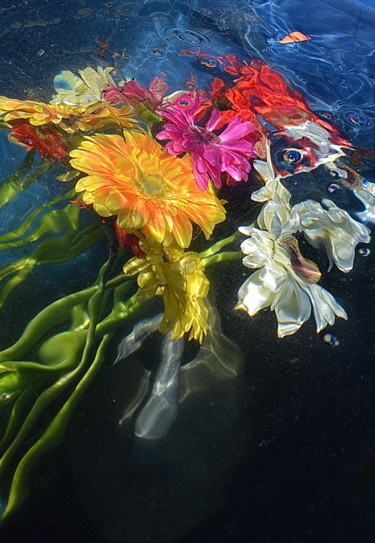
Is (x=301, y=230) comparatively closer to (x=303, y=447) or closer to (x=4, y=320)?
(x=303, y=447)

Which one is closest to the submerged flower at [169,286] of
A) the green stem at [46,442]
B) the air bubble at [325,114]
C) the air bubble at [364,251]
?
the green stem at [46,442]

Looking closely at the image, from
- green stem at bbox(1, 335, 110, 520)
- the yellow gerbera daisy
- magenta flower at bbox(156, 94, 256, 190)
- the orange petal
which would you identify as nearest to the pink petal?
magenta flower at bbox(156, 94, 256, 190)

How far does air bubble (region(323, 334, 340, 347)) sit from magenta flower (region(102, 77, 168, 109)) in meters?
0.37

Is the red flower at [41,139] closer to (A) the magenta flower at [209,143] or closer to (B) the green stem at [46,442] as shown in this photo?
(A) the magenta flower at [209,143]

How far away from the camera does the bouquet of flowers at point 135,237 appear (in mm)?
583

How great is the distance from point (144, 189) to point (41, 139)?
17 centimetres

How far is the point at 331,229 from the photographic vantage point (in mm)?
708

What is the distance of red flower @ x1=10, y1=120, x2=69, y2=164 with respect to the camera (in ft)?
A: 2.25

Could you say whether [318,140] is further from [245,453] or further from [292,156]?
[245,453]

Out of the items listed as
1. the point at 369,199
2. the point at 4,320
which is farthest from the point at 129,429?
the point at 369,199

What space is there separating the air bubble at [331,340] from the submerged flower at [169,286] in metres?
0.15

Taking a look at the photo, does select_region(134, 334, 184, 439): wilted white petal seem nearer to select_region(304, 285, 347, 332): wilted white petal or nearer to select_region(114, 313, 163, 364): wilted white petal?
select_region(114, 313, 163, 364): wilted white petal

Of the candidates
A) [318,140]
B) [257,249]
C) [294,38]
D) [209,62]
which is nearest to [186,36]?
[209,62]

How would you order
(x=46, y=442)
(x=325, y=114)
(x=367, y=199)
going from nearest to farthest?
(x=46, y=442) → (x=367, y=199) → (x=325, y=114)
